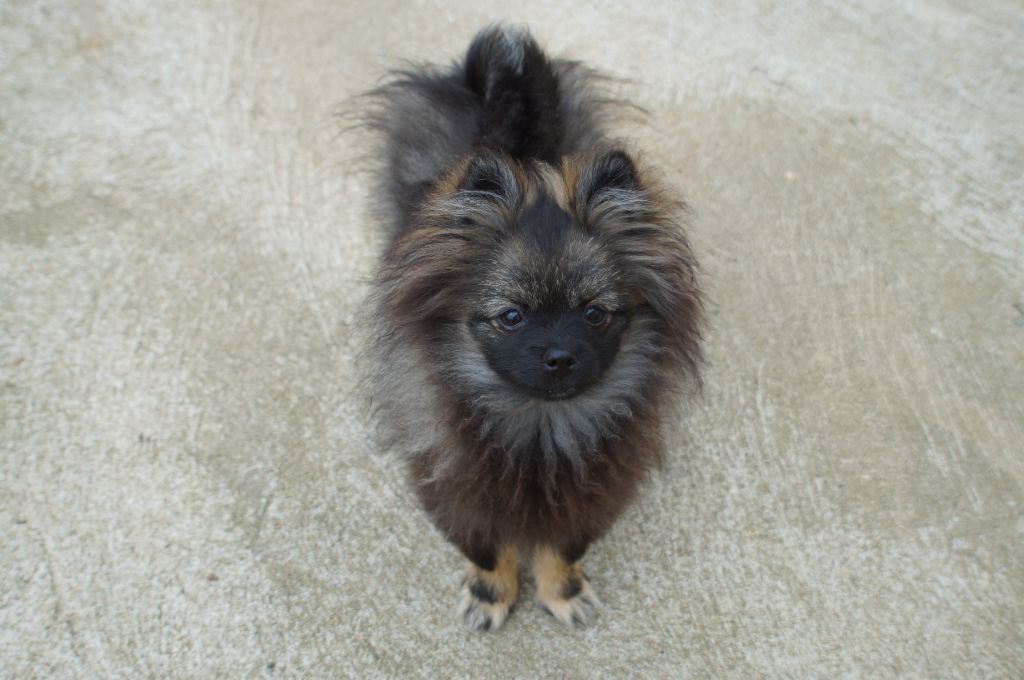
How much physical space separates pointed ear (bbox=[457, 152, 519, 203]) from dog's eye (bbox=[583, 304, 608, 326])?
0.43 m

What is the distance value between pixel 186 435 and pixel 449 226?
66.6 inches

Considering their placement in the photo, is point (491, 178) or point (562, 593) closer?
point (491, 178)

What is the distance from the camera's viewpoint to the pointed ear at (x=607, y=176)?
260 centimetres

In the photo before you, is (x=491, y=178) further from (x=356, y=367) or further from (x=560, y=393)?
(x=356, y=367)

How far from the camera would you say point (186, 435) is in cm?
345

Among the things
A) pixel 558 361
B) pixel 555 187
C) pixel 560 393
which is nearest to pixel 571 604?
pixel 560 393

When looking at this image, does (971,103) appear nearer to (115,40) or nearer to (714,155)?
(714,155)

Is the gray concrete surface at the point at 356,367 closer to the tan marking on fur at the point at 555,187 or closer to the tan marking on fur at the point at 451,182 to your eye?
the tan marking on fur at the point at 451,182

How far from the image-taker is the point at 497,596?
3.01m

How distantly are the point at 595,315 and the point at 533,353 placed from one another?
279 millimetres

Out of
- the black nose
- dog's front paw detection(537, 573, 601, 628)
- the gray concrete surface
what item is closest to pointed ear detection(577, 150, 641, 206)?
the black nose

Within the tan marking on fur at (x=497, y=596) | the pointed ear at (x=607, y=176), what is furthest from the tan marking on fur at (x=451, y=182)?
the tan marking on fur at (x=497, y=596)

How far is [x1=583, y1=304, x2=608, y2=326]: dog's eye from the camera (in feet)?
8.29

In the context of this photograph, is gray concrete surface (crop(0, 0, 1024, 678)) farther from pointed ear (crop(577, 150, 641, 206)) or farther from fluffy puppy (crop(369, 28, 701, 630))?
pointed ear (crop(577, 150, 641, 206))
